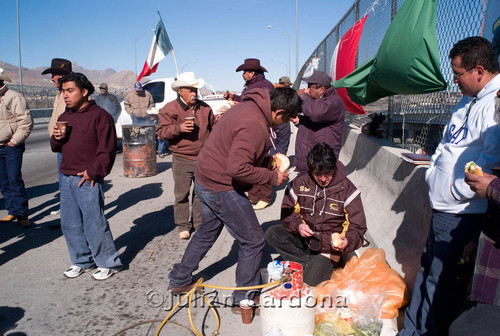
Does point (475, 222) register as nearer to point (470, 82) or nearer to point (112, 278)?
point (470, 82)

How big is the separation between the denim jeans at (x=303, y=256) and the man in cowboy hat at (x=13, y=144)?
390cm

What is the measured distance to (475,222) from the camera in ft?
8.57

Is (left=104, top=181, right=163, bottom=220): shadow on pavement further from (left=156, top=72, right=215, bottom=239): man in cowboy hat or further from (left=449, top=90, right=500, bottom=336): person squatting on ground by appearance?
(left=449, top=90, right=500, bottom=336): person squatting on ground

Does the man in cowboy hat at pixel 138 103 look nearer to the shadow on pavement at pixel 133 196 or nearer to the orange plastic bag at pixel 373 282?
the shadow on pavement at pixel 133 196

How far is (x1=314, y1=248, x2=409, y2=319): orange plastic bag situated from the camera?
329 centimetres

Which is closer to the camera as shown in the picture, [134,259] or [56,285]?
[56,285]

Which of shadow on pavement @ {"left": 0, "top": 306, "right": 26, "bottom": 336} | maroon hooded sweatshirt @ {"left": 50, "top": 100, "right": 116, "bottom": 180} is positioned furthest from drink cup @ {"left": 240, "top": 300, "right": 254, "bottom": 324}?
maroon hooded sweatshirt @ {"left": 50, "top": 100, "right": 116, "bottom": 180}

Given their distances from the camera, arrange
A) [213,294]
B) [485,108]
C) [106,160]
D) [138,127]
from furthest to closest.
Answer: [138,127] → [106,160] → [213,294] → [485,108]

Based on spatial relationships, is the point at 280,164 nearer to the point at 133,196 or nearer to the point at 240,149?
the point at 240,149

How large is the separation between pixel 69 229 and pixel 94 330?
1.34m

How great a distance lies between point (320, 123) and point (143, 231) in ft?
9.66

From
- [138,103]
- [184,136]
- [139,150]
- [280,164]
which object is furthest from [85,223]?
[138,103]

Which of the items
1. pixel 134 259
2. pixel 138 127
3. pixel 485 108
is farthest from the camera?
pixel 138 127

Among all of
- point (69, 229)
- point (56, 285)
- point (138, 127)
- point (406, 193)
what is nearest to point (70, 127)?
point (69, 229)
